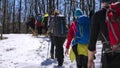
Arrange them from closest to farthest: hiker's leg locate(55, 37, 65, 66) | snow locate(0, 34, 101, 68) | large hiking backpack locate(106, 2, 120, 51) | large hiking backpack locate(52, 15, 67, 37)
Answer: large hiking backpack locate(106, 2, 120, 51)
hiker's leg locate(55, 37, 65, 66)
large hiking backpack locate(52, 15, 67, 37)
snow locate(0, 34, 101, 68)

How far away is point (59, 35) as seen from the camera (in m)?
12.3

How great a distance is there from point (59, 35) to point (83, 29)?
3843 millimetres

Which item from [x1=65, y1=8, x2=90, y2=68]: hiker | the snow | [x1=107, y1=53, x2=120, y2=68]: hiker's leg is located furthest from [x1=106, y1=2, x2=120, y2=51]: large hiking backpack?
the snow

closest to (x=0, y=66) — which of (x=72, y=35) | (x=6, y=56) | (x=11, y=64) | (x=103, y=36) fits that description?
(x=11, y=64)

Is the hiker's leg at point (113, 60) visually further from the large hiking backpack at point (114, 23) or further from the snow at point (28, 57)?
the snow at point (28, 57)

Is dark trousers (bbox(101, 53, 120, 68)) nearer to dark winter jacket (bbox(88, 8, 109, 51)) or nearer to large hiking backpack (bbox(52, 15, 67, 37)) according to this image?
dark winter jacket (bbox(88, 8, 109, 51))

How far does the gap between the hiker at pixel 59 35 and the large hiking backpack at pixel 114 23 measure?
7152mm

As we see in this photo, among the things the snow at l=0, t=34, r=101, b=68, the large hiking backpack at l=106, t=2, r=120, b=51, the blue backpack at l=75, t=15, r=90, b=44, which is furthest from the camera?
the snow at l=0, t=34, r=101, b=68

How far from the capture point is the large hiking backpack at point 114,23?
4.97m

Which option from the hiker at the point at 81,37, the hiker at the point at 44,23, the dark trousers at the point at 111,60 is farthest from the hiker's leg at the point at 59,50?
the hiker at the point at 44,23

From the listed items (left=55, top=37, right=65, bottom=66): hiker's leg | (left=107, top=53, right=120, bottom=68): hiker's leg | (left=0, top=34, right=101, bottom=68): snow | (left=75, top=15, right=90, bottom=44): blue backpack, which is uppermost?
(left=75, top=15, right=90, bottom=44): blue backpack

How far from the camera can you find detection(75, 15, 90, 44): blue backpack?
8.40 meters

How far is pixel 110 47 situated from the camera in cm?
515

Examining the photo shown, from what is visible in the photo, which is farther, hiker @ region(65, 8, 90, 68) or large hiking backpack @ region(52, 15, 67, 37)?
large hiking backpack @ region(52, 15, 67, 37)
